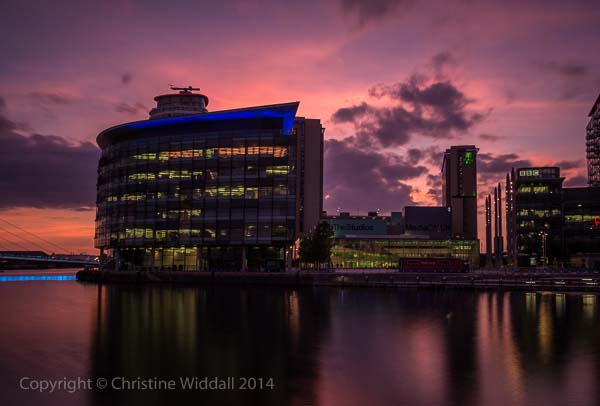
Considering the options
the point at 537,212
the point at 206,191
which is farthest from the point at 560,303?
the point at 537,212

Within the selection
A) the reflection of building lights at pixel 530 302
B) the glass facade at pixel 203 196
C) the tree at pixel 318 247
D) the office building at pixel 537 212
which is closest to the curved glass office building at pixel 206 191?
the glass facade at pixel 203 196

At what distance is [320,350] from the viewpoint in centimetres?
3816

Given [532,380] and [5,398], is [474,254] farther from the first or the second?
[5,398]

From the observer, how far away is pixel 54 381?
29.1 metres

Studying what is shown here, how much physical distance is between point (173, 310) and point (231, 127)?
64.3m

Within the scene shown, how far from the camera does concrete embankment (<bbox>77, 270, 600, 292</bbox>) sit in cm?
8875

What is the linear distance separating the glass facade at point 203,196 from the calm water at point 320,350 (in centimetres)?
4752

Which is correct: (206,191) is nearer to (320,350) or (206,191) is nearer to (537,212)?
(320,350)

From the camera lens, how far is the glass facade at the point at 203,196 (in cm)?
11406

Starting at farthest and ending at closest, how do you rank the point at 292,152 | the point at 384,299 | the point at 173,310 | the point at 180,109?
the point at 180,109
the point at 292,152
the point at 384,299
the point at 173,310

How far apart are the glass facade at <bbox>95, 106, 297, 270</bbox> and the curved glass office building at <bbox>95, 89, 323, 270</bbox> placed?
0.70 ft

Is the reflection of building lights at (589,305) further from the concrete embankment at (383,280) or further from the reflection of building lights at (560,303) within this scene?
the concrete embankment at (383,280)

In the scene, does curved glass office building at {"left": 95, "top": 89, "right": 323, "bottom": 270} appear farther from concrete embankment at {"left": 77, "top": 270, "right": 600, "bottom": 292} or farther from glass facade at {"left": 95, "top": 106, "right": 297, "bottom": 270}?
concrete embankment at {"left": 77, "top": 270, "right": 600, "bottom": 292}

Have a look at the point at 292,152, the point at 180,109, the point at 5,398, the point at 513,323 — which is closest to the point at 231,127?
the point at 292,152
